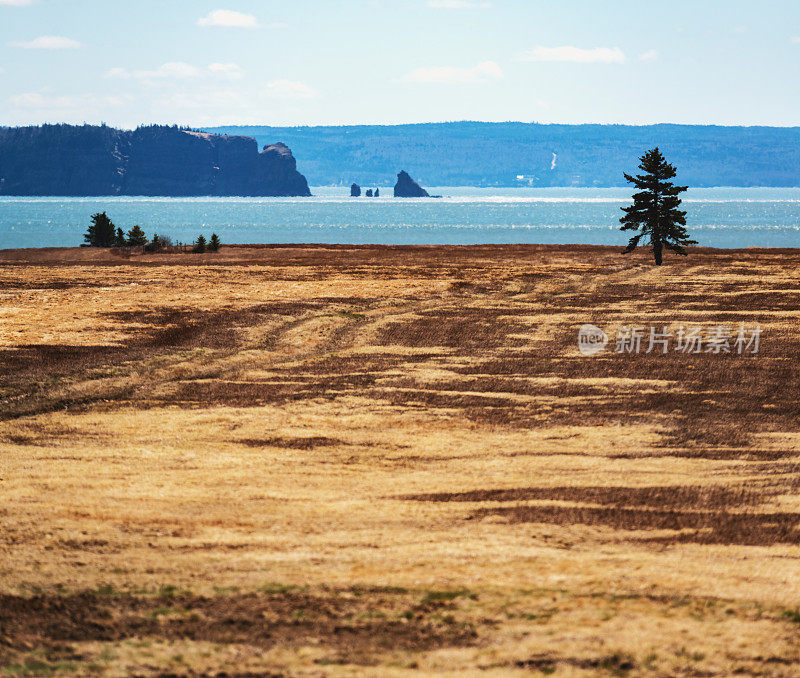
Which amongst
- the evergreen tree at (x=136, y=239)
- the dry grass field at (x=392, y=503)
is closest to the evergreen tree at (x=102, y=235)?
the evergreen tree at (x=136, y=239)

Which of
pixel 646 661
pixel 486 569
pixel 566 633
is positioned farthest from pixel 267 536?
pixel 646 661

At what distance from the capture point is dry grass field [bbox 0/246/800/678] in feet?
26.2

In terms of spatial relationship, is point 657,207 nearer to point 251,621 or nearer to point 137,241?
point 137,241

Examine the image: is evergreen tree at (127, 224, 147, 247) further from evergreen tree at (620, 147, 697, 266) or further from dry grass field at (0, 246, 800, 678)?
dry grass field at (0, 246, 800, 678)

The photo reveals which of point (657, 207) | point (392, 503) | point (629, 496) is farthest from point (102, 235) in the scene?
point (629, 496)

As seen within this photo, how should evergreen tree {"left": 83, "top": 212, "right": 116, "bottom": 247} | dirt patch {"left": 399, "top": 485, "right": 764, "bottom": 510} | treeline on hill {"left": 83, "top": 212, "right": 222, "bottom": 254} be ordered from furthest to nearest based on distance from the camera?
evergreen tree {"left": 83, "top": 212, "right": 116, "bottom": 247}, treeline on hill {"left": 83, "top": 212, "right": 222, "bottom": 254}, dirt patch {"left": 399, "top": 485, "right": 764, "bottom": 510}

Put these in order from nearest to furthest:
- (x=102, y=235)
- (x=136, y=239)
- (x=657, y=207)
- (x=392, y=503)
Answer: (x=392, y=503) < (x=657, y=207) < (x=136, y=239) < (x=102, y=235)

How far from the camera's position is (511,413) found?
18391mm

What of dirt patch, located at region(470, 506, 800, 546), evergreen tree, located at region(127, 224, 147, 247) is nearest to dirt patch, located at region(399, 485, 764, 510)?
dirt patch, located at region(470, 506, 800, 546)

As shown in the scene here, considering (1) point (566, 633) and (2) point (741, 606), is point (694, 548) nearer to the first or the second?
(2) point (741, 606)

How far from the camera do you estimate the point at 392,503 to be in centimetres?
1221

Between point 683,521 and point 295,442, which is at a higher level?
point 683,521

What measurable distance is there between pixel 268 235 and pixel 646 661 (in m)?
121

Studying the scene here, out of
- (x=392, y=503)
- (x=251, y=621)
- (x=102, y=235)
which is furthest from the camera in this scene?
(x=102, y=235)
